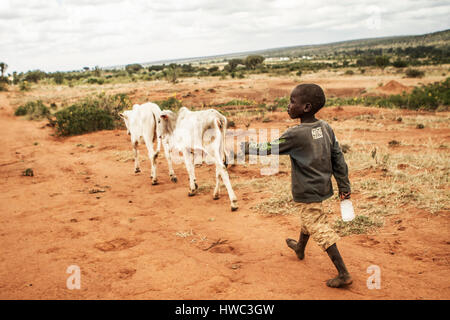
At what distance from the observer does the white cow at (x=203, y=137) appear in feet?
20.4

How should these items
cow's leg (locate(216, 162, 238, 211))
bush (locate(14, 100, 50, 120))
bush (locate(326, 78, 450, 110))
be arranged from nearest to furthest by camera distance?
cow's leg (locate(216, 162, 238, 211)) → bush (locate(326, 78, 450, 110)) → bush (locate(14, 100, 50, 120))

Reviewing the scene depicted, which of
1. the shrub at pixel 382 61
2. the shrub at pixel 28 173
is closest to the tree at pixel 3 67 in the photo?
the shrub at pixel 28 173

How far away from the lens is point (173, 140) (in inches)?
294

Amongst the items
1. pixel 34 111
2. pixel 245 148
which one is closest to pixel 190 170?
pixel 245 148

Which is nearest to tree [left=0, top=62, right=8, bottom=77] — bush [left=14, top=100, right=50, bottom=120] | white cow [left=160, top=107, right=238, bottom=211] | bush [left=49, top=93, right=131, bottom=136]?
bush [left=14, top=100, right=50, bottom=120]

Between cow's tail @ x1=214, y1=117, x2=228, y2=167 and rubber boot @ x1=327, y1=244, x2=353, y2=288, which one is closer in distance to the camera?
rubber boot @ x1=327, y1=244, x2=353, y2=288

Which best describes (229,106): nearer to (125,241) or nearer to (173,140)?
(173,140)

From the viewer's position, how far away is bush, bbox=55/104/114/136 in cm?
1436

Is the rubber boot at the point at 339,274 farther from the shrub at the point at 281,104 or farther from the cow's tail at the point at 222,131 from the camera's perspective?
the shrub at the point at 281,104

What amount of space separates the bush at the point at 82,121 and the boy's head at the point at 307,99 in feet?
43.4

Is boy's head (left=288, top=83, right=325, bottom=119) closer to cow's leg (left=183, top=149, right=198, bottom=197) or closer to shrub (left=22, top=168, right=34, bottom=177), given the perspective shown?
cow's leg (left=183, top=149, right=198, bottom=197)

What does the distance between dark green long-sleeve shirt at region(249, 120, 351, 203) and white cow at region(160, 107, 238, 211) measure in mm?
2672
